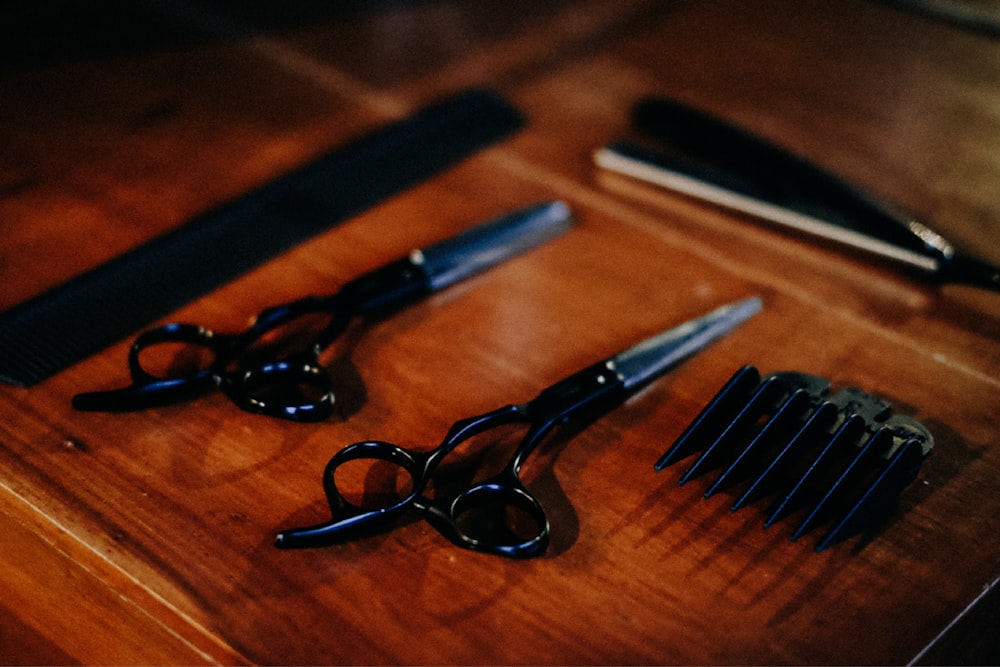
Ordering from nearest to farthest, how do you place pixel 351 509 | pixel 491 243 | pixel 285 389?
1. pixel 351 509
2. pixel 285 389
3. pixel 491 243

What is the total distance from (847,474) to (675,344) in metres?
0.16

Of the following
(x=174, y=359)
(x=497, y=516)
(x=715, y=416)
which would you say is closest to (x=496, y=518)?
(x=497, y=516)

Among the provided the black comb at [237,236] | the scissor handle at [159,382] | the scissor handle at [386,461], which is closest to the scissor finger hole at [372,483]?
the scissor handle at [386,461]

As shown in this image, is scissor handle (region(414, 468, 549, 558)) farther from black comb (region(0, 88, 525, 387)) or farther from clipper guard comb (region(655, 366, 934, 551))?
black comb (region(0, 88, 525, 387))

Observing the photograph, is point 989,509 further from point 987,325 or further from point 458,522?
point 458,522

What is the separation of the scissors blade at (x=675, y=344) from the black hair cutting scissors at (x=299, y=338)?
0.55 feet

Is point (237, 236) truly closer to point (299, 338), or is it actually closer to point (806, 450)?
point (299, 338)

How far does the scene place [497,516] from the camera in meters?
0.58

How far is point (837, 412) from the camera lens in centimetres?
61

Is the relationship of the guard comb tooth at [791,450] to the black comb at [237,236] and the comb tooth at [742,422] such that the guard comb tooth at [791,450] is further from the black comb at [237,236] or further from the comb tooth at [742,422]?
the black comb at [237,236]

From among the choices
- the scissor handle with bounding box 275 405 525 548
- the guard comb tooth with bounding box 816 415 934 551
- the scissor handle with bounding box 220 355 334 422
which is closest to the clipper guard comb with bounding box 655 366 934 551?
the guard comb tooth with bounding box 816 415 934 551

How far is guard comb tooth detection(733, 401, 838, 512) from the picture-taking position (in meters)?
0.58

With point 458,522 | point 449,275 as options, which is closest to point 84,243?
point 449,275

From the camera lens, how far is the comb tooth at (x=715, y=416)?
0.61m
